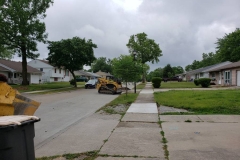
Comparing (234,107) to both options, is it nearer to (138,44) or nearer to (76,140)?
(76,140)

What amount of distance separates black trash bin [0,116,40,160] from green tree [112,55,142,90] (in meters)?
15.7

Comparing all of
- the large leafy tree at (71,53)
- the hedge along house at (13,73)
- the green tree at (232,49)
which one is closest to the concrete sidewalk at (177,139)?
the large leafy tree at (71,53)

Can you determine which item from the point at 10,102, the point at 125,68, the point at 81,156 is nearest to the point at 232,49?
the point at 125,68

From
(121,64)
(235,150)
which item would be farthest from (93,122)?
(121,64)

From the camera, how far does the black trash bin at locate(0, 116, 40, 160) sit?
278cm

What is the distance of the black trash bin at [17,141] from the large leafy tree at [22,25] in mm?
28078

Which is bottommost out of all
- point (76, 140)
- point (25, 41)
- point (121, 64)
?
point (76, 140)

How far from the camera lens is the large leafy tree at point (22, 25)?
1105 inches

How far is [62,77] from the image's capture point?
6556 centimetres

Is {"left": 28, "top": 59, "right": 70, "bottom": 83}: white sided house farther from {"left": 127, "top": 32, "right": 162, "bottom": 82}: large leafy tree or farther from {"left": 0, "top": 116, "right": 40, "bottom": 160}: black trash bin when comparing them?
{"left": 0, "top": 116, "right": 40, "bottom": 160}: black trash bin

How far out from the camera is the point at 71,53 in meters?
35.6

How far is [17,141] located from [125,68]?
53.0 feet

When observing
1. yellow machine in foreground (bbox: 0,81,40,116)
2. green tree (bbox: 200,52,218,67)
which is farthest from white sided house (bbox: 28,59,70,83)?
green tree (bbox: 200,52,218,67)

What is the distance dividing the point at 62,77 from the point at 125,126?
198ft
